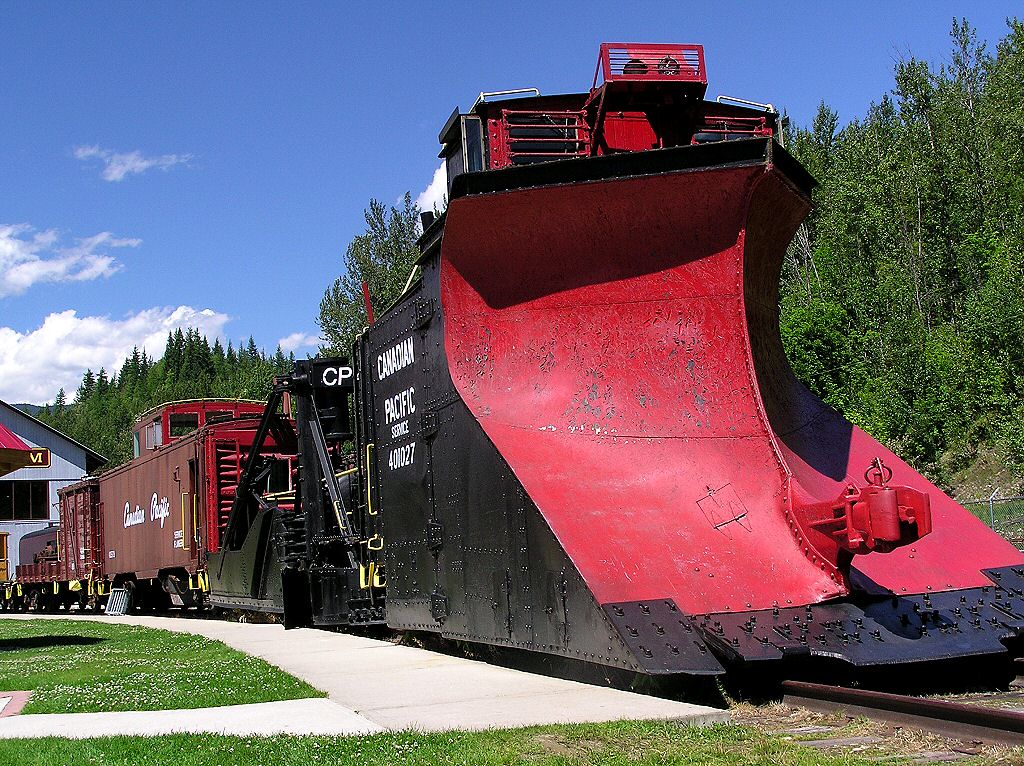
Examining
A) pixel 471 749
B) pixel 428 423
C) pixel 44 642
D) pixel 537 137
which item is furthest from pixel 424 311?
pixel 44 642

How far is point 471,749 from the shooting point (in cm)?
530

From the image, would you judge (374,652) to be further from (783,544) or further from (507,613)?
(783,544)

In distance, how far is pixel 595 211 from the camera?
7988 millimetres

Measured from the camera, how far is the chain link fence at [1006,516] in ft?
63.3

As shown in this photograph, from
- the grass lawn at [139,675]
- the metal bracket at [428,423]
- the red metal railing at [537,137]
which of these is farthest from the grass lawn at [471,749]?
the red metal railing at [537,137]

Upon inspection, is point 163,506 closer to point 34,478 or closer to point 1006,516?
point 1006,516

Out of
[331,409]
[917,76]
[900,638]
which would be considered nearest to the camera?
[900,638]

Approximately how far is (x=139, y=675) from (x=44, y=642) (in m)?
6.41

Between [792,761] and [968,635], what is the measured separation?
7.84 ft

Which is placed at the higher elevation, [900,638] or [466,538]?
[466,538]

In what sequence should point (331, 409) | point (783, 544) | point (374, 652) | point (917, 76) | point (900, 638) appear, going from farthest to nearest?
point (917, 76) → point (331, 409) → point (374, 652) → point (783, 544) → point (900, 638)

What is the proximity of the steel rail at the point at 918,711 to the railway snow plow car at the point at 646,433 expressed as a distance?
316mm

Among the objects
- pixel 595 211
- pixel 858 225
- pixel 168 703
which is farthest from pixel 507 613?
pixel 858 225

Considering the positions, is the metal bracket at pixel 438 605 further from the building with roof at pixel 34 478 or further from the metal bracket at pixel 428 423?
the building with roof at pixel 34 478
